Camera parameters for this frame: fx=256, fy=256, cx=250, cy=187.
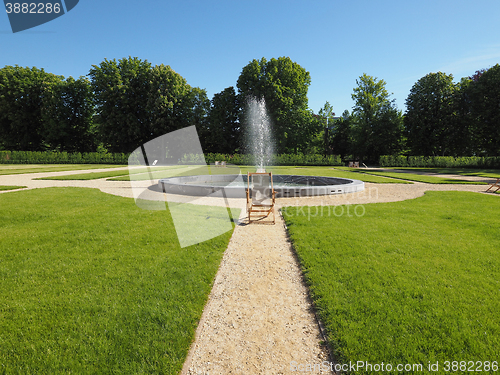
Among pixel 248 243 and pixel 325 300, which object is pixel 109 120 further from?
pixel 325 300

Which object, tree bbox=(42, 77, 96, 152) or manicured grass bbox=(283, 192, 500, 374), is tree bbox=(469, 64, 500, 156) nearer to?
manicured grass bbox=(283, 192, 500, 374)

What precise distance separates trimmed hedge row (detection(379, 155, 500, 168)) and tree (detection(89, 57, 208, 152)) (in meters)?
33.6

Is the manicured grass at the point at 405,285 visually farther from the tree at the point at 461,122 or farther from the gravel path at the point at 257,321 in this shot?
the tree at the point at 461,122

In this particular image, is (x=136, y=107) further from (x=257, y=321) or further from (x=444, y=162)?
(x=444, y=162)

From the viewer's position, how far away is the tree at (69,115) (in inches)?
1754

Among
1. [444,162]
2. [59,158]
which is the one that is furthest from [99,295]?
[59,158]

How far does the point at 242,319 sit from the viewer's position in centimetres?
319

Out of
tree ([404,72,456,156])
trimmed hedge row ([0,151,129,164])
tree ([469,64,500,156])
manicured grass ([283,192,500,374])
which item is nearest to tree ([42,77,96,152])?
trimmed hedge row ([0,151,129,164])

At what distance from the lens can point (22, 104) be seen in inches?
1805

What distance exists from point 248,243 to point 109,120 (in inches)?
1698

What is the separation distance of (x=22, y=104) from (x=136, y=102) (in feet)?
73.4

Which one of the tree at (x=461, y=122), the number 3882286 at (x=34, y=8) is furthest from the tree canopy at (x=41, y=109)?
the tree at (x=461, y=122)

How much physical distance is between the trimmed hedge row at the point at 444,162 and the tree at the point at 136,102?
33.6 metres

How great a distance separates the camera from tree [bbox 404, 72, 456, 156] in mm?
40156
